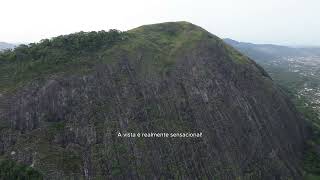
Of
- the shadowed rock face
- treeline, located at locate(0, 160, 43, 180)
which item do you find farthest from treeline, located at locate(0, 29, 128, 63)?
treeline, located at locate(0, 160, 43, 180)

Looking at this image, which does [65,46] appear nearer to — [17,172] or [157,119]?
[157,119]

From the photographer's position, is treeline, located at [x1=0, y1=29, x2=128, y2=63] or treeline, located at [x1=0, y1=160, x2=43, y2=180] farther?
treeline, located at [x1=0, y1=29, x2=128, y2=63]

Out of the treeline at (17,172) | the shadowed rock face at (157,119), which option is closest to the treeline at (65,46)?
A: the shadowed rock face at (157,119)

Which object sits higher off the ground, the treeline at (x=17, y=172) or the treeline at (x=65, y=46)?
the treeline at (x=65, y=46)

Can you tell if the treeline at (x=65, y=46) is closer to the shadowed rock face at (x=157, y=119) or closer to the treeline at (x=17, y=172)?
the shadowed rock face at (x=157, y=119)

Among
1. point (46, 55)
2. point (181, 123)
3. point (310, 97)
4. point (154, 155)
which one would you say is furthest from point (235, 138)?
point (310, 97)

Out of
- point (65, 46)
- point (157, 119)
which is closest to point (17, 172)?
point (157, 119)

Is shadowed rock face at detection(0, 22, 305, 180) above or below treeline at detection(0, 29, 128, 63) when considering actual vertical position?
below

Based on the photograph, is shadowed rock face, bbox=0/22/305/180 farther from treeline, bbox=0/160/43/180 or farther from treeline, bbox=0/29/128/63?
treeline, bbox=0/29/128/63
